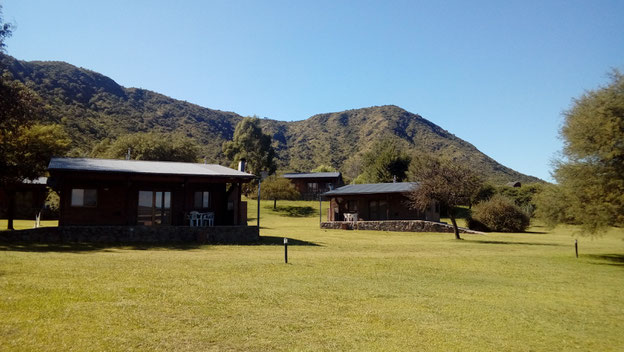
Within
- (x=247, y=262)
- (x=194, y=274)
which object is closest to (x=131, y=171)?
(x=247, y=262)

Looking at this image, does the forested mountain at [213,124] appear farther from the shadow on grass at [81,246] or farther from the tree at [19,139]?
the shadow on grass at [81,246]

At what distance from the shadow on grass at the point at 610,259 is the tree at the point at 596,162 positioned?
4.41ft

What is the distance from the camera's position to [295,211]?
52.1 metres

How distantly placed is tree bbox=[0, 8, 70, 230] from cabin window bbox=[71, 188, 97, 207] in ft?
13.8

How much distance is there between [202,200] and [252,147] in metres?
52.2

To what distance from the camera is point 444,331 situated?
6910mm

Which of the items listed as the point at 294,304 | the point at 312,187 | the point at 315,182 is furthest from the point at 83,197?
the point at 315,182

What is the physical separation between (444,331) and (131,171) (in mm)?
16870

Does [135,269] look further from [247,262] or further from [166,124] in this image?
[166,124]

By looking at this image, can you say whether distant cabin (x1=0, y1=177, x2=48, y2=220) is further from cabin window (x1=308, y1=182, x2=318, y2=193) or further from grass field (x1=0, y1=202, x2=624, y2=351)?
cabin window (x1=308, y1=182, x2=318, y2=193)

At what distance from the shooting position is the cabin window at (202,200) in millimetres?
23344

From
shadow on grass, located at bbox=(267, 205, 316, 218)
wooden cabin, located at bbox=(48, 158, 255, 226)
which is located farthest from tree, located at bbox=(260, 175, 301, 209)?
wooden cabin, located at bbox=(48, 158, 255, 226)

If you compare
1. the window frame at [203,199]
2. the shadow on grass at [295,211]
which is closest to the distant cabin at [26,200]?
the window frame at [203,199]

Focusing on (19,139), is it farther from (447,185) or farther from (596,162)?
(596,162)
